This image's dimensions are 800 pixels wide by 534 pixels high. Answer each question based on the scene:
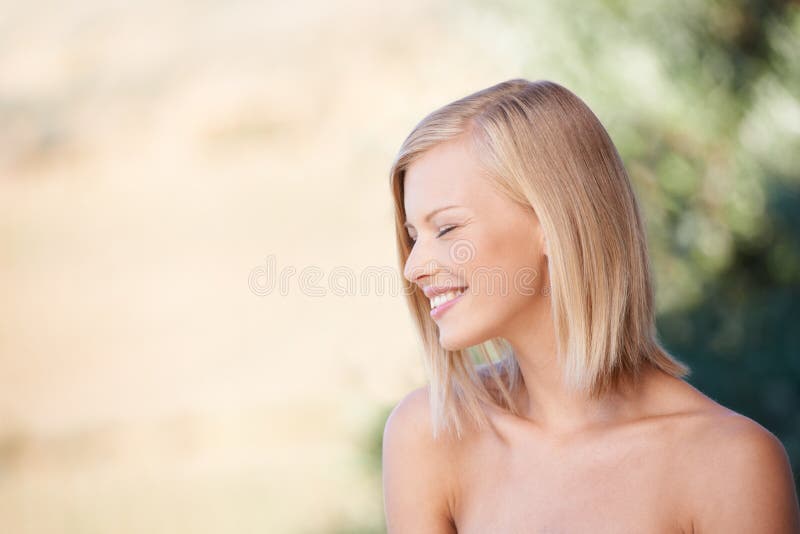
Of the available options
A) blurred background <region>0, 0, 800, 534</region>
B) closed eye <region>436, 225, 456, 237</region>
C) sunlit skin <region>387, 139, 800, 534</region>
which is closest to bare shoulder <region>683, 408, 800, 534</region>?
sunlit skin <region>387, 139, 800, 534</region>

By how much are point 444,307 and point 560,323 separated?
0.18m

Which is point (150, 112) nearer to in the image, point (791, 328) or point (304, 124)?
point (304, 124)

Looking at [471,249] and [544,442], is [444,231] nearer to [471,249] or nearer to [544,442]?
[471,249]

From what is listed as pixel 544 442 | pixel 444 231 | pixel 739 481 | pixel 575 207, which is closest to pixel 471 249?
pixel 444 231

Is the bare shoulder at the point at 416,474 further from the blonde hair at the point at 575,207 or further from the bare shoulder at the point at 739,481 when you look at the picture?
the bare shoulder at the point at 739,481

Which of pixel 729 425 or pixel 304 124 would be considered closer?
pixel 729 425

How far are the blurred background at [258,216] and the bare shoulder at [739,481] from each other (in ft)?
5.90

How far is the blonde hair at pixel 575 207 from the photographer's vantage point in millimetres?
1468

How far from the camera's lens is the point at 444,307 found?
150cm

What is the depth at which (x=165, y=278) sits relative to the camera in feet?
24.1

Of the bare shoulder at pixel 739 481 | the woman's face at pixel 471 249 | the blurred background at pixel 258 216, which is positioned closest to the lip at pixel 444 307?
the woman's face at pixel 471 249

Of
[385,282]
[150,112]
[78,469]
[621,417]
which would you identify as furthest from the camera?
[150,112]

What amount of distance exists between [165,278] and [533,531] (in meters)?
6.17

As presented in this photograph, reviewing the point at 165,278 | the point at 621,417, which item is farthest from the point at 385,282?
the point at 621,417
